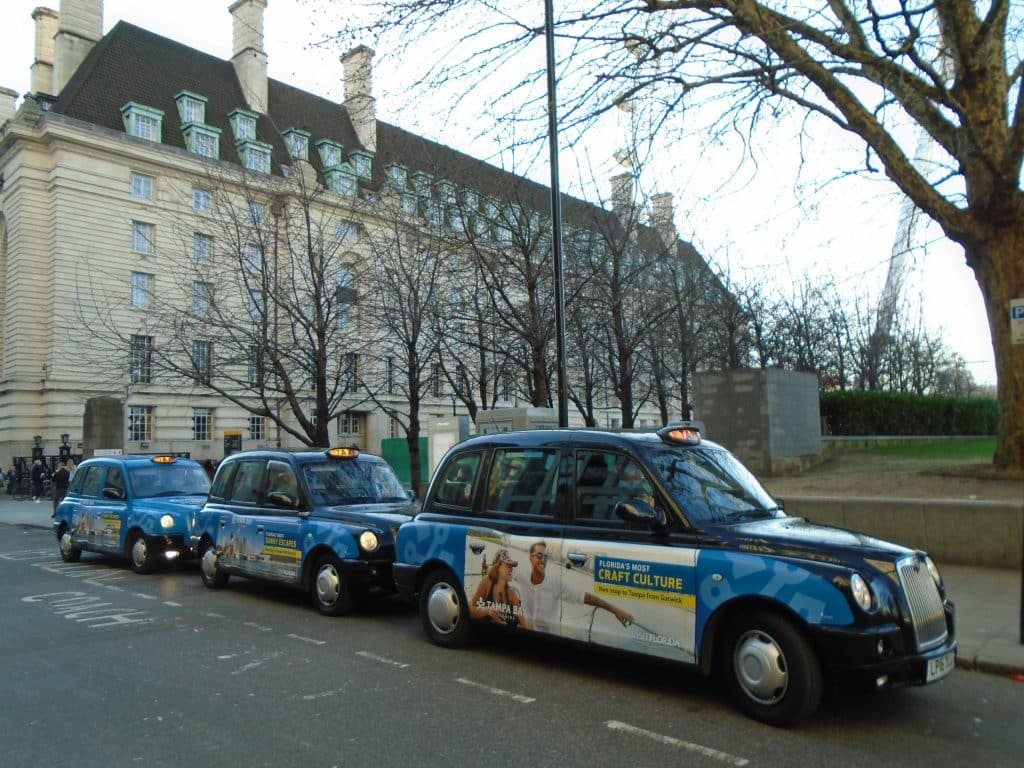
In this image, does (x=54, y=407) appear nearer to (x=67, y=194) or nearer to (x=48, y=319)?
(x=48, y=319)

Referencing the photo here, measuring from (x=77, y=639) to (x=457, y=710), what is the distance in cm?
457

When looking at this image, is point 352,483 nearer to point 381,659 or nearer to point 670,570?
point 381,659

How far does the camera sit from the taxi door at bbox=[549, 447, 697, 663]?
5195mm

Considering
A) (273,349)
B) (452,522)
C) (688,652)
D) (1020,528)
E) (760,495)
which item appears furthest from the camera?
(273,349)

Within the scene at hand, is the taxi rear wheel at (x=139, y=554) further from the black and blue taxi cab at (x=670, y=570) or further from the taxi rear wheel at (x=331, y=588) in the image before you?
the black and blue taxi cab at (x=670, y=570)

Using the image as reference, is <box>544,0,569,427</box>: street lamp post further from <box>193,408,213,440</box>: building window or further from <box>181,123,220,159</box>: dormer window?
<box>181,123,220,159</box>: dormer window

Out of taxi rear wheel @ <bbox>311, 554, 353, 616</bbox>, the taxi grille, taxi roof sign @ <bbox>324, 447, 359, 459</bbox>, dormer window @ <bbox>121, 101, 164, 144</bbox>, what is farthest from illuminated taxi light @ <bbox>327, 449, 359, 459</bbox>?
dormer window @ <bbox>121, 101, 164, 144</bbox>

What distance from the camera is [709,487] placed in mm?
5746

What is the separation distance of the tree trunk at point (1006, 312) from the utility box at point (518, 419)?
7.01 m

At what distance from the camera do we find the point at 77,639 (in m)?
7.60

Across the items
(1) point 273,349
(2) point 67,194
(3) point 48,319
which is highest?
(2) point 67,194

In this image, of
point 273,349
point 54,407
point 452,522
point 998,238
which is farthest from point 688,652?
point 54,407

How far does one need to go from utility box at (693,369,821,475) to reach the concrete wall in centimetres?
670

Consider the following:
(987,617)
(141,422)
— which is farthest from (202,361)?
(141,422)
